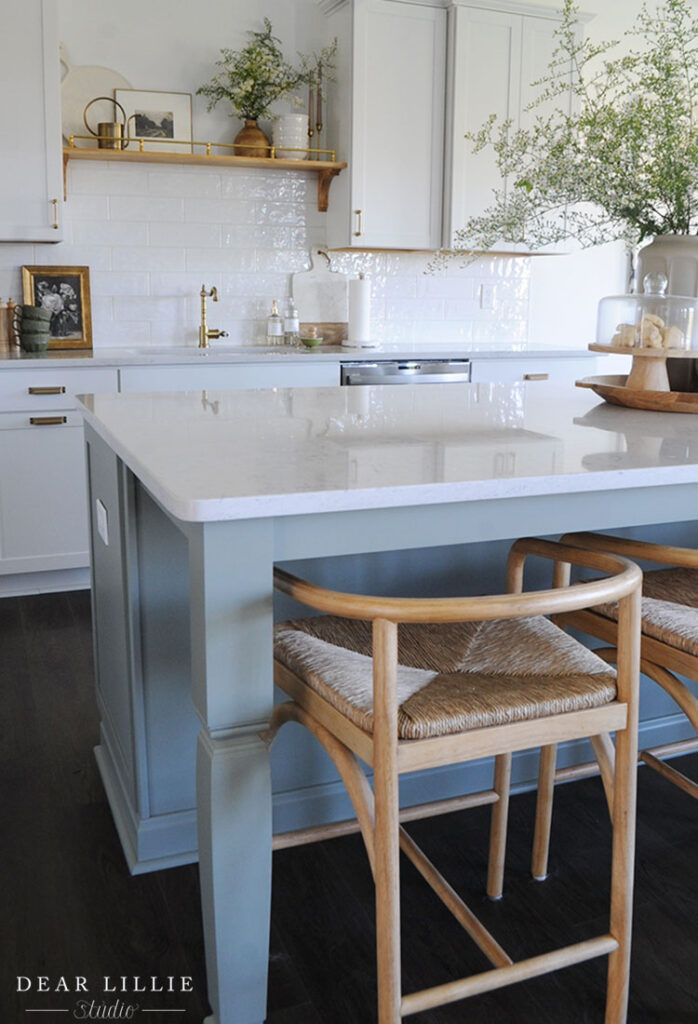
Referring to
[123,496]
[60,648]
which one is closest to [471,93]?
[60,648]

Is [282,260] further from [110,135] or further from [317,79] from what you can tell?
[110,135]

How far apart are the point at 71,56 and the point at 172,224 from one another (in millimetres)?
824

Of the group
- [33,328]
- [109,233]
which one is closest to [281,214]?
[109,233]

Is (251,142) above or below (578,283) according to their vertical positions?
above

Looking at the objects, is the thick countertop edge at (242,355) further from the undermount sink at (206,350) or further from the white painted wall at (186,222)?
the white painted wall at (186,222)

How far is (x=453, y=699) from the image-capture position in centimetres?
134

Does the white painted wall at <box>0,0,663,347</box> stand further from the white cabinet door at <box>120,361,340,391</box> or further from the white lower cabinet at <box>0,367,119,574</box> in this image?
the white lower cabinet at <box>0,367,119,574</box>

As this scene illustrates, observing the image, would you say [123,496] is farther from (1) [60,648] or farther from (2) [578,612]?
(1) [60,648]

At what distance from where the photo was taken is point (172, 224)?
4512 millimetres

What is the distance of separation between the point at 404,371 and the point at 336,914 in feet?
9.53

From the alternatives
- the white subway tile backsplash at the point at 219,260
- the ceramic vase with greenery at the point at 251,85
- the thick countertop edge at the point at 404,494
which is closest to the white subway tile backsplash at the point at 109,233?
the white subway tile backsplash at the point at 219,260

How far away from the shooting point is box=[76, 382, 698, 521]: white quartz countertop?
4.43 feet

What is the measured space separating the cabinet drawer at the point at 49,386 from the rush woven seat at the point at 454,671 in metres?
2.46

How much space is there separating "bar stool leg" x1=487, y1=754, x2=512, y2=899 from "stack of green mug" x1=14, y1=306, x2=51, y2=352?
293cm
